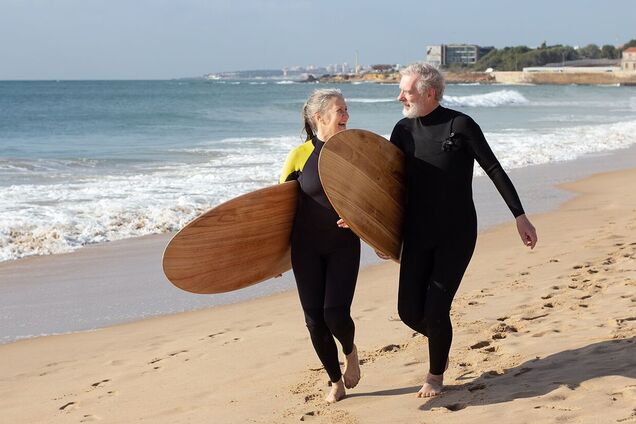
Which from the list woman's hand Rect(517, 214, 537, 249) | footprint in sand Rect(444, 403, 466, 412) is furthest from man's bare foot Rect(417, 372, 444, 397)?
woman's hand Rect(517, 214, 537, 249)

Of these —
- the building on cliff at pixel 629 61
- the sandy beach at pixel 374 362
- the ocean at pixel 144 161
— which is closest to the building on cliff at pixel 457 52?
the building on cliff at pixel 629 61

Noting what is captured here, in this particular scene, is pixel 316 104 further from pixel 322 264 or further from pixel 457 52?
pixel 457 52

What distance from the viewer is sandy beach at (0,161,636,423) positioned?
12.6ft

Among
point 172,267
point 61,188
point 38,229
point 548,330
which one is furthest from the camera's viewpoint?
point 61,188

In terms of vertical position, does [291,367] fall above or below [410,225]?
below

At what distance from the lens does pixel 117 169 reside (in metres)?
17.6

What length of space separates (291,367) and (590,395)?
5.83ft

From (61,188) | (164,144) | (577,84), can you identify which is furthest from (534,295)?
(577,84)

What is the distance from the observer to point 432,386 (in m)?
3.95

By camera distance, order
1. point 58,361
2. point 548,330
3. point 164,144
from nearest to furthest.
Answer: point 548,330, point 58,361, point 164,144

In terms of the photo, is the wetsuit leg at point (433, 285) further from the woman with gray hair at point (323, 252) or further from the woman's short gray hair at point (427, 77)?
the woman's short gray hair at point (427, 77)

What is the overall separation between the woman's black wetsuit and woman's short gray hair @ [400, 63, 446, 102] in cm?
54

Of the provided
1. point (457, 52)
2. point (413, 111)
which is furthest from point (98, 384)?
point (457, 52)

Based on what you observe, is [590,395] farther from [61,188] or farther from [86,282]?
[61,188]
